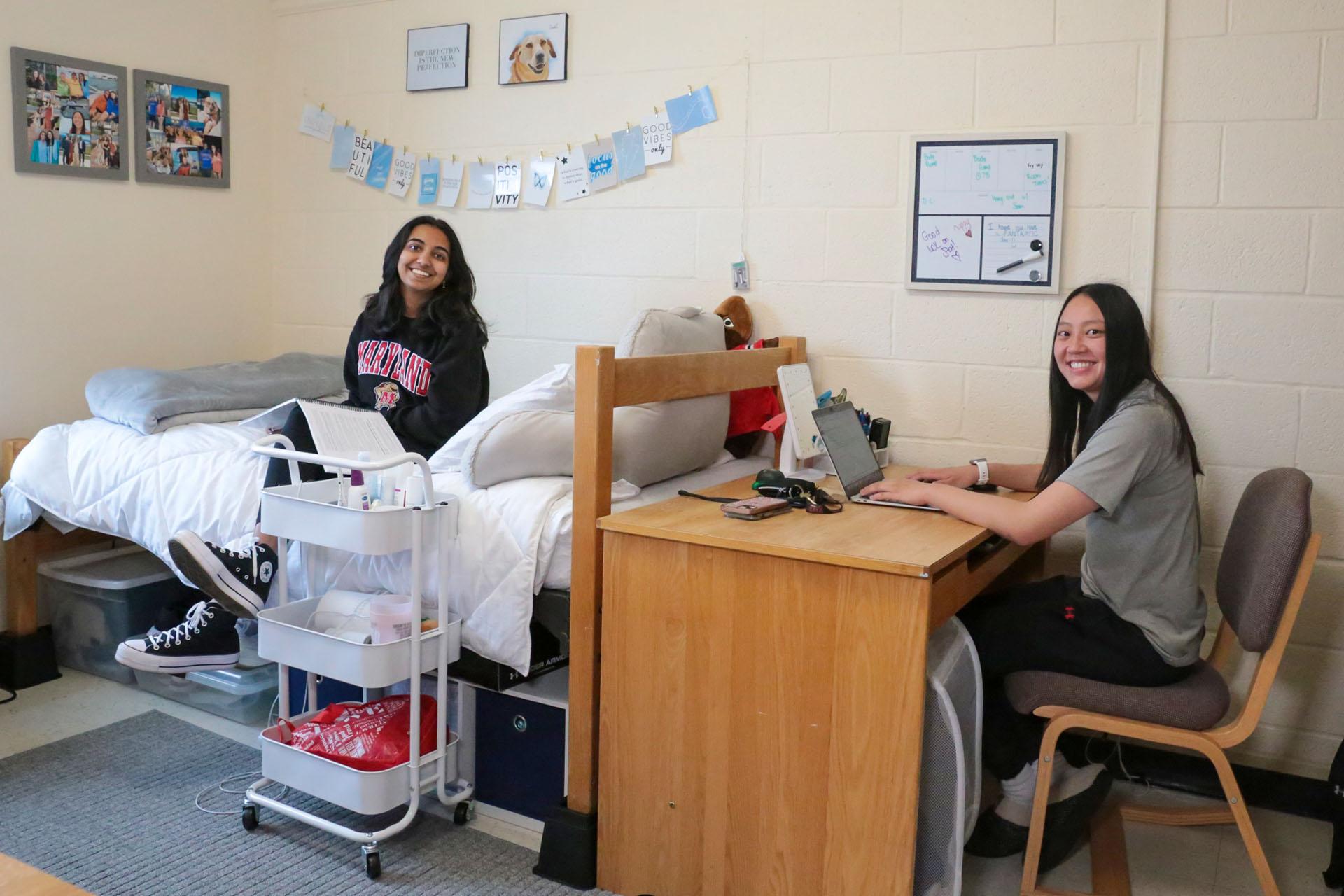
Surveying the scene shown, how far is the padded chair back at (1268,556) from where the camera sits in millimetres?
1845

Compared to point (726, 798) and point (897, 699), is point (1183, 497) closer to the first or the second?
point (897, 699)

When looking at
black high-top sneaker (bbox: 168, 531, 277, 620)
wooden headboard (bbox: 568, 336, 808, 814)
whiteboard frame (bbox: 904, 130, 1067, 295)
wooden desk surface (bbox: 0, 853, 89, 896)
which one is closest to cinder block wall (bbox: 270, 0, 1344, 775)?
whiteboard frame (bbox: 904, 130, 1067, 295)

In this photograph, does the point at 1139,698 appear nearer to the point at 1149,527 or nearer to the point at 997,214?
the point at 1149,527

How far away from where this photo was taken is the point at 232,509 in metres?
2.60

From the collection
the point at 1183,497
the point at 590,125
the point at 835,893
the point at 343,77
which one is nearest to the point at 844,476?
the point at 1183,497

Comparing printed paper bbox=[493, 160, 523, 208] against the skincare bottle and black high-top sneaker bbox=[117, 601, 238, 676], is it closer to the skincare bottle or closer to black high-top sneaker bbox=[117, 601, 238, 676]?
the skincare bottle

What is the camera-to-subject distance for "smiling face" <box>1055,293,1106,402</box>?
6.66 ft

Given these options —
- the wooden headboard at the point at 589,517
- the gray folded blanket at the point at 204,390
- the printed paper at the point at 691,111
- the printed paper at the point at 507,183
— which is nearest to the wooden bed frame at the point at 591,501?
the wooden headboard at the point at 589,517

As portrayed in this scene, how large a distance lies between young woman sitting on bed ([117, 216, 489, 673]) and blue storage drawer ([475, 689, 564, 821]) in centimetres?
56

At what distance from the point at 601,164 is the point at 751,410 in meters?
0.84

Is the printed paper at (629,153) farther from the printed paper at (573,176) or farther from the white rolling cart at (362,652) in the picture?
the white rolling cart at (362,652)

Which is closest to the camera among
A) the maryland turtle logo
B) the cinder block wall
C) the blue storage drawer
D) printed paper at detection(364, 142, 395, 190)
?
the blue storage drawer

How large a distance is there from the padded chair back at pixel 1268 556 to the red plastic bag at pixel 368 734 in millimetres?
1495

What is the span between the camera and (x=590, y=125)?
10.2 ft
